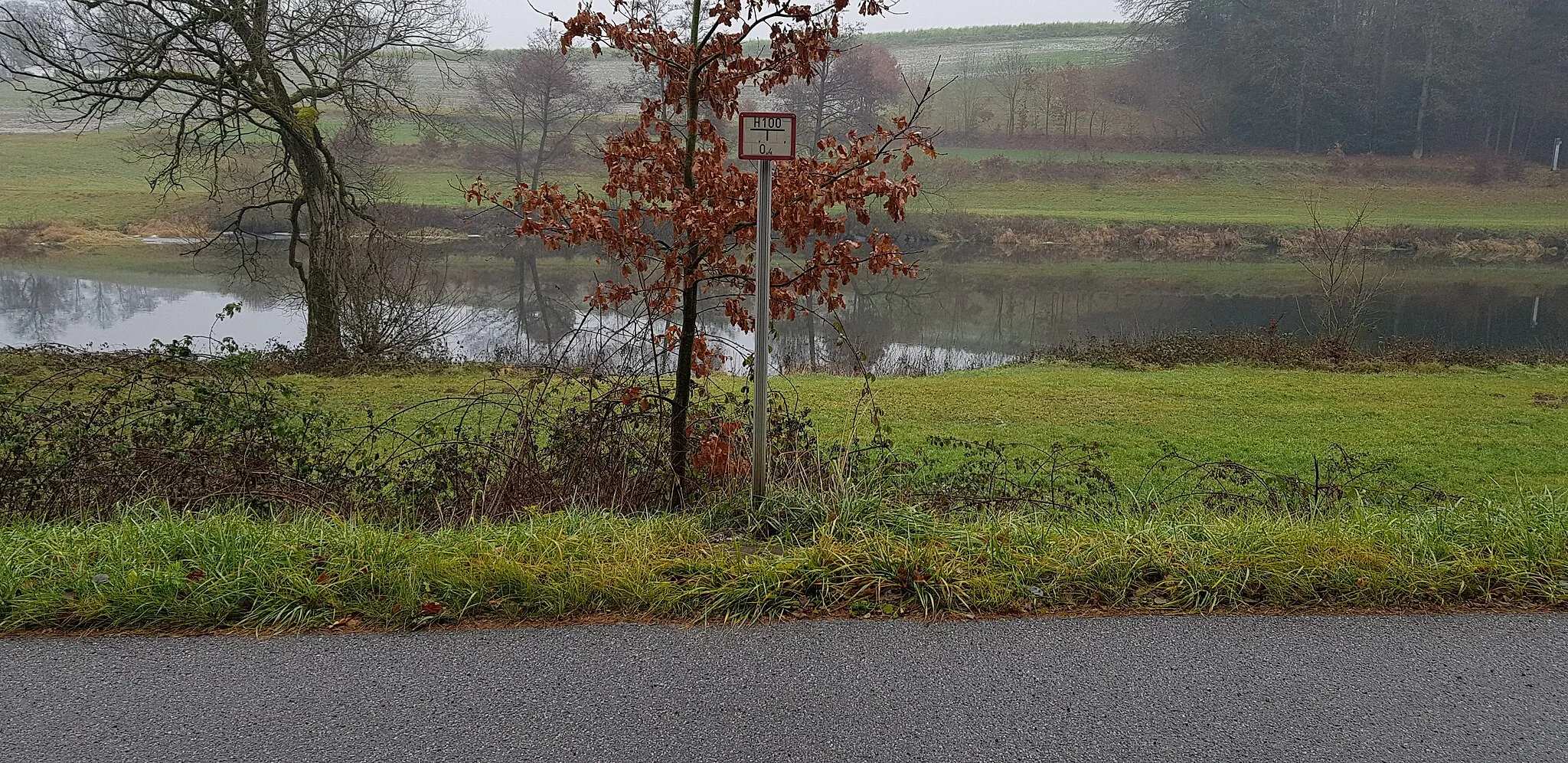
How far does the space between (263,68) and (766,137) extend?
12490mm

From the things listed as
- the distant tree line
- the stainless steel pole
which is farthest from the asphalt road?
the distant tree line

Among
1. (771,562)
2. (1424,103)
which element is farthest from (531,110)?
(1424,103)

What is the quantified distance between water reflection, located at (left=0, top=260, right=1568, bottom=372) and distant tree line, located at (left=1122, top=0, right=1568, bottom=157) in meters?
38.7

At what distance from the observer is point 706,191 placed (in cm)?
614

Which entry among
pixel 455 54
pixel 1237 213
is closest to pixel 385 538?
pixel 455 54

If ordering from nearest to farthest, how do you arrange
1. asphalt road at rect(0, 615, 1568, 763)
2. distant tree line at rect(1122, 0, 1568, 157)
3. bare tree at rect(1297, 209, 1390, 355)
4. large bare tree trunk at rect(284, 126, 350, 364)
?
asphalt road at rect(0, 615, 1568, 763), large bare tree trunk at rect(284, 126, 350, 364), bare tree at rect(1297, 209, 1390, 355), distant tree line at rect(1122, 0, 1568, 157)

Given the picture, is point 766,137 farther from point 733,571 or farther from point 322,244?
point 322,244

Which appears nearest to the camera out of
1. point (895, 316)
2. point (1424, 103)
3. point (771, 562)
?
point (771, 562)

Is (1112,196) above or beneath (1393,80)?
beneath

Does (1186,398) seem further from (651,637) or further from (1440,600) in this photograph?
(651,637)

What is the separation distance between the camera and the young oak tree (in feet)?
19.4

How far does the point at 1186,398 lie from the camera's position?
512 inches

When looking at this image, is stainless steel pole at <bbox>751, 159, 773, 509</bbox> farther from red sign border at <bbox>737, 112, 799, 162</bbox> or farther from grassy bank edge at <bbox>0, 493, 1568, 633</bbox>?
grassy bank edge at <bbox>0, 493, 1568, 633</bbox>

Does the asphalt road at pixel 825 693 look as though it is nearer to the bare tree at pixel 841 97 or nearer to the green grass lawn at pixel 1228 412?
the green grass lawn at pixel 1228 412
